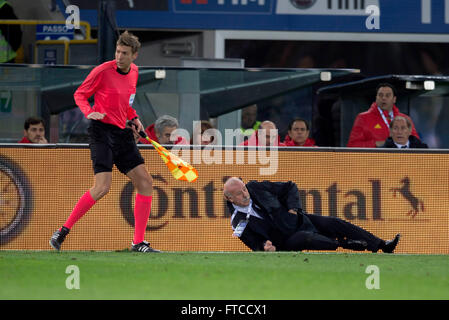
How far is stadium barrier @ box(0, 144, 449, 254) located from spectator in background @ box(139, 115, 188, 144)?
0.40m

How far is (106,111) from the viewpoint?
969 centimetres

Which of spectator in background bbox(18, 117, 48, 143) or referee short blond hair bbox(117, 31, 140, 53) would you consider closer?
referee short blond hair bbox(117, 31, 140, 53)

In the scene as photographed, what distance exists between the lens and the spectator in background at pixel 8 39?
1559cm

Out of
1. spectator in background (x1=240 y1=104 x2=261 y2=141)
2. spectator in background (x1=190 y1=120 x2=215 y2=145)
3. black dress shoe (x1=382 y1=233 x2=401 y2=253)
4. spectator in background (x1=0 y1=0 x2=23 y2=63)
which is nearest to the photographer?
black dress shoe (x1=382 y1=233 x2=401 y2=253)

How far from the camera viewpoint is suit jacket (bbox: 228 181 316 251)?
1010 centimetres

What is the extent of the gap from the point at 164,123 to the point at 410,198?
2.94 m

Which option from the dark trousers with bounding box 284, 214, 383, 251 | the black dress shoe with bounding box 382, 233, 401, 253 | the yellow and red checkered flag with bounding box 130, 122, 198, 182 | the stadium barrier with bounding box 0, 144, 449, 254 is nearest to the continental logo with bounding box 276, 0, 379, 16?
the stadium barrier with bounding box 0, 144, 449, 254

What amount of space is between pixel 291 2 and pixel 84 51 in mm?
4051

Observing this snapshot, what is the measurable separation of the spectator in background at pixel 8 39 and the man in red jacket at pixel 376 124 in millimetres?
6081

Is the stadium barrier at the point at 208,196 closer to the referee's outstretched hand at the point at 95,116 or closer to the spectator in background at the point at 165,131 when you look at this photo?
the spectator in background at the point at 165,131

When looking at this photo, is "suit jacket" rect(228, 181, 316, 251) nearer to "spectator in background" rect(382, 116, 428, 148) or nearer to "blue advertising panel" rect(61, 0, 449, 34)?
"spectator in background" rect(382, 116, 428, 148)

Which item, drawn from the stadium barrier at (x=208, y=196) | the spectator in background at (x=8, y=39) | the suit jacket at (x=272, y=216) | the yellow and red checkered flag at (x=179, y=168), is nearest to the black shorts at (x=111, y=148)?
the yellow and red checkered flag at (x=179, y=168)
